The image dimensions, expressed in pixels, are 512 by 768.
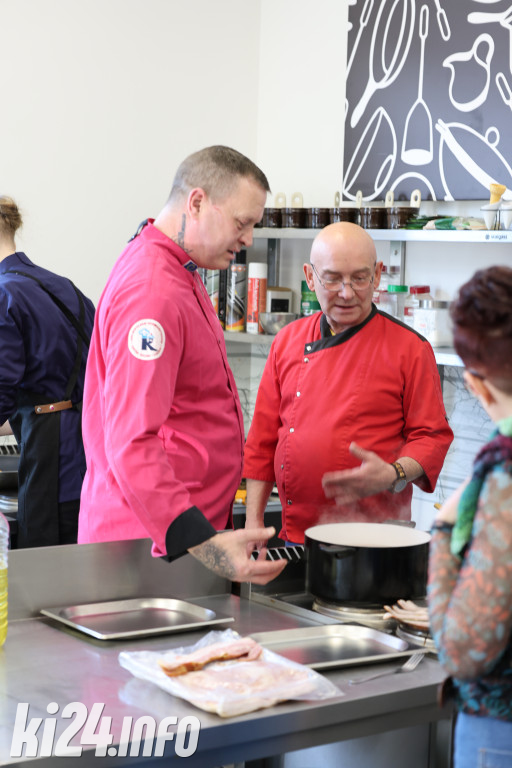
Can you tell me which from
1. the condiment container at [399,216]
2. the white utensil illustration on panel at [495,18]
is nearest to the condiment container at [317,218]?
the condiment container at [399,216]

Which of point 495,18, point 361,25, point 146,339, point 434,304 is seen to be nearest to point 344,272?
point 146,339

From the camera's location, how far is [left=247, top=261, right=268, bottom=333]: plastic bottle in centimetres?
416

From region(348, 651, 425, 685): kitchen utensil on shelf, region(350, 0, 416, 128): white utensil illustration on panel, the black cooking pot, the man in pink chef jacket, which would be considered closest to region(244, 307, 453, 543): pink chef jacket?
the man in pink chef jacket

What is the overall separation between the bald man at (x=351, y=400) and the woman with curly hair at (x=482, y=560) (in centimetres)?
132

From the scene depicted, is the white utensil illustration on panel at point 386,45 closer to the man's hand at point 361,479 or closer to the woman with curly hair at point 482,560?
the man's hand at point 361,479

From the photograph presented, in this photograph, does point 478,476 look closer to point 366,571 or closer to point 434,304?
point 366,571

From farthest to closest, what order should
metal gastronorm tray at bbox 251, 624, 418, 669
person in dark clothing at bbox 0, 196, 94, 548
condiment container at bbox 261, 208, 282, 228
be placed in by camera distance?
condiment container at bbox 261, 208, 282, 228 → person in dark clothing at bbox 0, 196, 94, 548 → metal gastronorm tray at bbox 251, 624, 418, 669

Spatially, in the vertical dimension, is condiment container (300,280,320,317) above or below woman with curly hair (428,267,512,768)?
above

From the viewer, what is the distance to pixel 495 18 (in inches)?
134

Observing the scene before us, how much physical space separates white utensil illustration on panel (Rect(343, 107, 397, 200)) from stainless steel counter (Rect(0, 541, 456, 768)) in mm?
2288

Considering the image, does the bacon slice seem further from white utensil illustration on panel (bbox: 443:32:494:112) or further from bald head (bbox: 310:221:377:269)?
white utensil illustration on panel (bbox: 443:32:494:112)

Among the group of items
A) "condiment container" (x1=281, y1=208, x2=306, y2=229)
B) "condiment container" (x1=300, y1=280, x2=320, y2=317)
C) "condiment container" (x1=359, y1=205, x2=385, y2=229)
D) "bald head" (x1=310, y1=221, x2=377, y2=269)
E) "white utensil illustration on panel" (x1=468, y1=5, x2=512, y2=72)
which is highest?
"white utensil illustration on panel" (x1=468, y1=5, x2=512, y2=72)

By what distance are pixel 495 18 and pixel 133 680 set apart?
2.73 metres

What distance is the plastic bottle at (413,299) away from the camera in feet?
11.4
